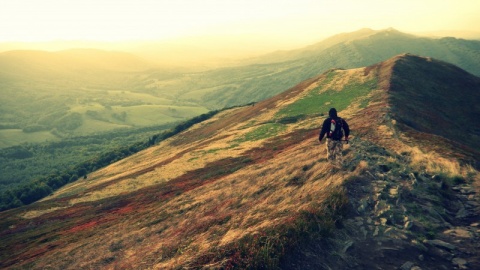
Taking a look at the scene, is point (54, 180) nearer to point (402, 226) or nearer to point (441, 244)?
point (402, 226)

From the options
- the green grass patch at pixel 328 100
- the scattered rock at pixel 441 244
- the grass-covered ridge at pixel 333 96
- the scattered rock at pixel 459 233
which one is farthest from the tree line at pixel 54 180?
the scattered rock at pixel 459 233

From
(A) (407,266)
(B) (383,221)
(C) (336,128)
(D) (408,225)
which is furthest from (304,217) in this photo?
(C) (336,128)

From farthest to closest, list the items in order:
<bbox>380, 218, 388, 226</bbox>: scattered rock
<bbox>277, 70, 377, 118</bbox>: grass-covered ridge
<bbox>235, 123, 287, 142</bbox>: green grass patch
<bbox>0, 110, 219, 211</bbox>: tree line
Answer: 1. <bbox>0, 110, 219, 211</bbox>: tree line
2. <bbox>277, 70, 377, 118</bbox>: grass-covered ridge
3. <bbox>235, 123, 287, 142</bbox>: green grass patch
4. <bbox>380, 218, 388, 226</bbox>: scattered rock

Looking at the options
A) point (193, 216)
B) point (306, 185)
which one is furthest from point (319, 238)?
point (193, 216)

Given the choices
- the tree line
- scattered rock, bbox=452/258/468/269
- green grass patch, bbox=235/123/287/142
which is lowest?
the tree line

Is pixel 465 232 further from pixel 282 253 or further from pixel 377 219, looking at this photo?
pixel 282 253

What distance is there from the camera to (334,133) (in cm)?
2252

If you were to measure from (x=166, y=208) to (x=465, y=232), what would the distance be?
86.1 feet

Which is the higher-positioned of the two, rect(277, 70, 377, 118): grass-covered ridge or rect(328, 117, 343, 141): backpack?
rect(328, 117, 343, 141): backpack

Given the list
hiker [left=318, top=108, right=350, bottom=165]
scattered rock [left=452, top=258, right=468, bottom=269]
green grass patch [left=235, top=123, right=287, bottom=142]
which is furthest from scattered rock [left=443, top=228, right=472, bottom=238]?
green grass patch [left=235, top=123, right=287, bottom=142]

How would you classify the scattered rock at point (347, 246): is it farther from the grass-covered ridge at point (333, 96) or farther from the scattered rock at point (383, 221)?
the grass-covered ridge at point (333, 96)

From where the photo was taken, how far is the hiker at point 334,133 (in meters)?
22.5

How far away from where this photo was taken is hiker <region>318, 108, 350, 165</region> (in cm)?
2245

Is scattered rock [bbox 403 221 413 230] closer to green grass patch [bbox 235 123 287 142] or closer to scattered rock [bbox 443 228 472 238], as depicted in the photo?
scattered rock [bbox 443 228 472 238]
